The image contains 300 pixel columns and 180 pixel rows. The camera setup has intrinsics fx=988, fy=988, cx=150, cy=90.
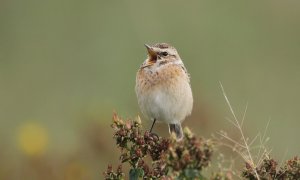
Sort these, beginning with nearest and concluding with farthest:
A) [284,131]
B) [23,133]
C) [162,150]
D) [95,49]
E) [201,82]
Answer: [162,150] < [23,133] < [284,131] < [201,82] < [95,49]

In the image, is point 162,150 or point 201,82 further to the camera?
point 201,82

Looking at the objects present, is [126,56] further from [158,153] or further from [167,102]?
[158,153]

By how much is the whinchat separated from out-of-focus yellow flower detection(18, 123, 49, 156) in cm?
286

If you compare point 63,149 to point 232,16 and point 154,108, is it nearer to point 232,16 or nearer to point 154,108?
point 154,108

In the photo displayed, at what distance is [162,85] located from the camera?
8922 millimetres

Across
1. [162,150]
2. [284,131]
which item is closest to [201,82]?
[284,131]

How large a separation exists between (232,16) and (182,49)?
2.23 m

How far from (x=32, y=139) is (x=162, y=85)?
333 cm

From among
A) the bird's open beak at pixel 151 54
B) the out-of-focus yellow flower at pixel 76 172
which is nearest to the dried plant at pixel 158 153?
the bird's open beak at pixel 151 54

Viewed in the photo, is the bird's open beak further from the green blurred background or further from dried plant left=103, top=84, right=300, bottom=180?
the green blurred background

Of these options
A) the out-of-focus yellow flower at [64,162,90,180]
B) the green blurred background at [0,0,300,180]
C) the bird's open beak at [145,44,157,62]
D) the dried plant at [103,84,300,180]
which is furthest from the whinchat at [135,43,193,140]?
the green blurred background at [0,0,300,180]

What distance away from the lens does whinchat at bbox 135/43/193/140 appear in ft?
29.1

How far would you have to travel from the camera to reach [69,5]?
56.3 feet

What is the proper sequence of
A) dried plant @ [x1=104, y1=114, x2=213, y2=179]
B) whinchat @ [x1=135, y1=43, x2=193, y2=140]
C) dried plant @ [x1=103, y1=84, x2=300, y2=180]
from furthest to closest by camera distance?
whinchat @ [x1=135, y1=43, x2=193, y2=140]
dried plant @ [x1=103, y1=84, x2=300, y2=180]
dried plant @ [x1=104, y1=114, x2=213, y2=179]
